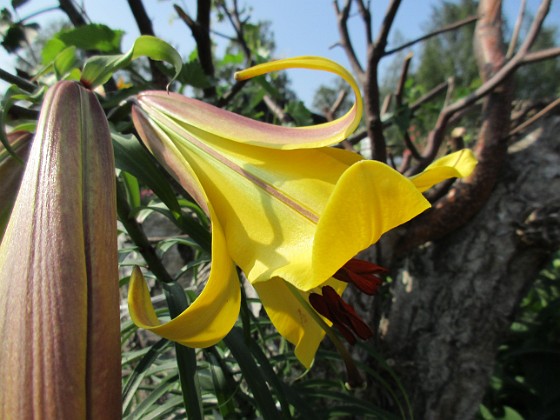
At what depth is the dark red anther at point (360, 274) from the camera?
50 cm

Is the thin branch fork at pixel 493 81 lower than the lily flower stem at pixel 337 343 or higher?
higher

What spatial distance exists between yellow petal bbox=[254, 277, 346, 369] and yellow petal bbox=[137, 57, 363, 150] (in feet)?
0.54

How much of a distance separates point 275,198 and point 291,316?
0.15 m

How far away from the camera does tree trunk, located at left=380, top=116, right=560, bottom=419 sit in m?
1.12

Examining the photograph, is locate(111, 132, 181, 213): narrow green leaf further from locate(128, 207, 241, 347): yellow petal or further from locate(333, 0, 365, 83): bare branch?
locate(333, 0, 365, 83): bare branch

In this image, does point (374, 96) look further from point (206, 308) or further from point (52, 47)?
point (206, 308)

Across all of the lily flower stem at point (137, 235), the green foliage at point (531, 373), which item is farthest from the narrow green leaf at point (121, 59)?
the green foliage at point (531, 373)

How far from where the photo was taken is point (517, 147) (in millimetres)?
1204

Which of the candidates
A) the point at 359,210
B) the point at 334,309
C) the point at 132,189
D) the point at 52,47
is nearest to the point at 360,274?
the point at 334,309

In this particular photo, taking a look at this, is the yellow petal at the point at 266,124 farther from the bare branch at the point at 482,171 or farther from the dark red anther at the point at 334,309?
the bare branch at the point at 482,171

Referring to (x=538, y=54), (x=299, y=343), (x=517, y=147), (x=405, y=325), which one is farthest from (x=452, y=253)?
(x=299, y=343)

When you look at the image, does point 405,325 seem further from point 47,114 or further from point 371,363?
point 47,114

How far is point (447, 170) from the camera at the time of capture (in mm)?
487

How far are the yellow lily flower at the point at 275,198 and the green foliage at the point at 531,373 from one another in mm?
1300
